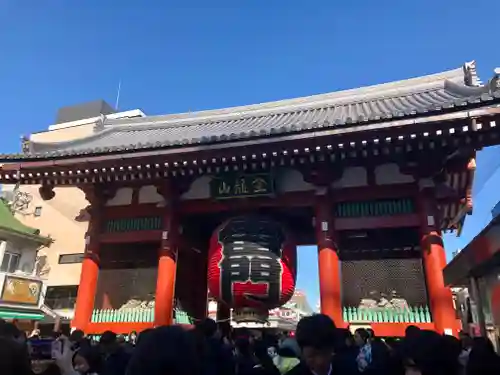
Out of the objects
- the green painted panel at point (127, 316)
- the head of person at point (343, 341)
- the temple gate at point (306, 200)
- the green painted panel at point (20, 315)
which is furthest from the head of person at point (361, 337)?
the green painted panel at point (20, 315)

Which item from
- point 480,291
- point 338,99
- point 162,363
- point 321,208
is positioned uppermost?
point 338,99

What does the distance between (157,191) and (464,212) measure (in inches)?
323

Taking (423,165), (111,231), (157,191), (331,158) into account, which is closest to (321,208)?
(331,158)

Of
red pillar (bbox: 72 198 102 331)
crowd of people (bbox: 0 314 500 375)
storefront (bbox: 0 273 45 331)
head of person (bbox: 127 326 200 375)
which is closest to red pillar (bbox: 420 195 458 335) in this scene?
crowd of people (bbox: 0 314 500 375)

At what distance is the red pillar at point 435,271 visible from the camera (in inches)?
294

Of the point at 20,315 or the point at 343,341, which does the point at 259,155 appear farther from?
the point at 20,315

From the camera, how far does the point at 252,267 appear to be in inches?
299

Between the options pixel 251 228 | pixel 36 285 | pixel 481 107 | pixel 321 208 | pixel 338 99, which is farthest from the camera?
pixel 36 285

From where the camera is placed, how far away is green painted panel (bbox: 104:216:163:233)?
1005cm

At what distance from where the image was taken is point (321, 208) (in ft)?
28.9

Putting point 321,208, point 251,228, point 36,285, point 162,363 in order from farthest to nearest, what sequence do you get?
1. point 36,285
2. point 321,208
3. point 251,228
4. point 162,363

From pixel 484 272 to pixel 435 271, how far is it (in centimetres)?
128

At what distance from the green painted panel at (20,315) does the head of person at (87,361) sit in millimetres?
18395

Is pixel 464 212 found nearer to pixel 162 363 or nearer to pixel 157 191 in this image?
pixel 157 191
